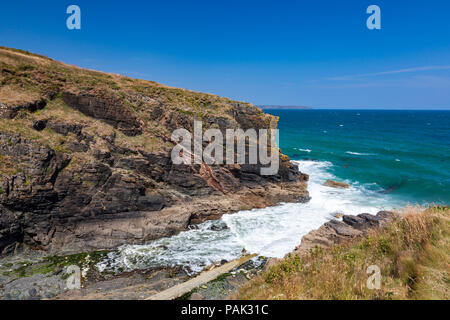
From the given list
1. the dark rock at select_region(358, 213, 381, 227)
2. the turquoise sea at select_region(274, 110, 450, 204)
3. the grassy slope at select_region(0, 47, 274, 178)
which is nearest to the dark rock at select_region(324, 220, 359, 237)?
the dark rock at select_region(358, 213, 381, 227)

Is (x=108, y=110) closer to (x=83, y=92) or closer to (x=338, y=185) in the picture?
(x=83, y=92)

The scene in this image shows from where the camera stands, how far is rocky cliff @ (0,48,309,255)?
17.7 meters

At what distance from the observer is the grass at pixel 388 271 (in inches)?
233

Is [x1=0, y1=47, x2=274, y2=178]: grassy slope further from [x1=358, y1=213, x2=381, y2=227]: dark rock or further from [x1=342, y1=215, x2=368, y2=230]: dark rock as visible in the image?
[x1=358, y1=213, x2=381, y2=227]: dark rock

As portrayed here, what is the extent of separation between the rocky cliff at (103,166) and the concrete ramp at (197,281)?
6.64 m

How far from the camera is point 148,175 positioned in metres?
23.0

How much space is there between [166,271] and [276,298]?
11.5 meters

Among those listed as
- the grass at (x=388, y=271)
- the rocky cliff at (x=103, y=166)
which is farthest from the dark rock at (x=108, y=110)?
the grass at (x=388, y=271)

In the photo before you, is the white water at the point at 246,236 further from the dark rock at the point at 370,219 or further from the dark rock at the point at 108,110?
the dark rock at the point at 108,110

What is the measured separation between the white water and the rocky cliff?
4.36ft

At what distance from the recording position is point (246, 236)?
802 inches

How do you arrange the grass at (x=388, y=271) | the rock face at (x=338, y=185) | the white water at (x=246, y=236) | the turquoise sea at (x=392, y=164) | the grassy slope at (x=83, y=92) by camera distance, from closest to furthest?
1. the grass at (x=388, y=271)
2. the white water at (x=246, y=236)
3. the grassy slope at (x=83, y=92)
4. the turquoise sea at (x=392, y=164)
5. the rock face at (x=338, y=185)
